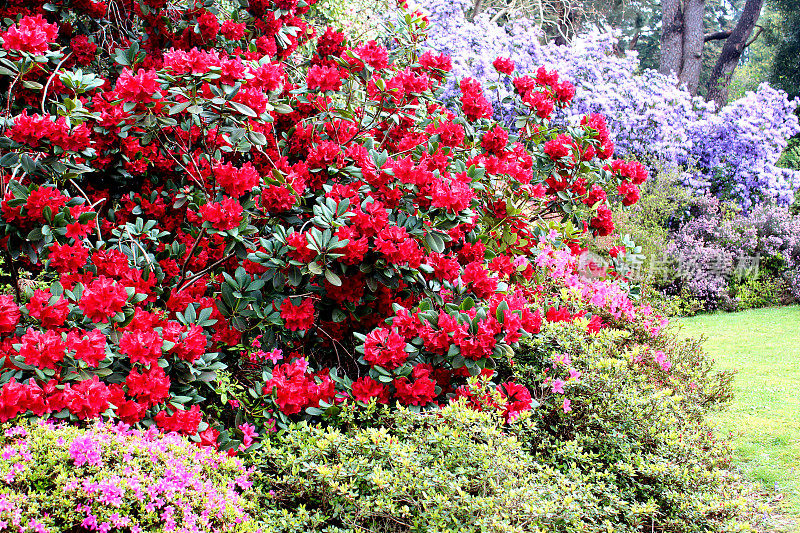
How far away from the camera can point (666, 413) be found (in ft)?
8.91

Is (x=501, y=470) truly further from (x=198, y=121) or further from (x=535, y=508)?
(x=198, y=121)

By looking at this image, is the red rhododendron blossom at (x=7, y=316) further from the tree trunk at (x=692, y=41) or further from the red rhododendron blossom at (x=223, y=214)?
the tree trunk at (x=692, y=41)

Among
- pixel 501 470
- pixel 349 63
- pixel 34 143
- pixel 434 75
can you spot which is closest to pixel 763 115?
pixel 434 75

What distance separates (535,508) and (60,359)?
153 cm

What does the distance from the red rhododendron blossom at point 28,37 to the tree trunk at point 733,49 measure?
53.3 ft

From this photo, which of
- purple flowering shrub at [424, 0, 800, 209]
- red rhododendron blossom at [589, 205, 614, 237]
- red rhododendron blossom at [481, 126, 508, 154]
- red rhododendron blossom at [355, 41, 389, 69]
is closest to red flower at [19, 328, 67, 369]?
red rhododendron blossom at [355, 41, 389, 69]

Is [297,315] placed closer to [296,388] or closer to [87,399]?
[296,388]

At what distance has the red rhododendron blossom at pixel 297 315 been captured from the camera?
232 centimetres

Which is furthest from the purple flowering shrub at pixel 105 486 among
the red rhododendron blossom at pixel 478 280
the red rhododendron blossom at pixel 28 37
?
the red rhododendron blossom at pixel 28 37

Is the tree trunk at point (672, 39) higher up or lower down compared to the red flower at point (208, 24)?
higher up

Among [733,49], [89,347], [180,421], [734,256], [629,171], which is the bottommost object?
[180,421]

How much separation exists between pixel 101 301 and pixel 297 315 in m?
0.69

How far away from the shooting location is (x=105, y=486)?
1515 millimetres

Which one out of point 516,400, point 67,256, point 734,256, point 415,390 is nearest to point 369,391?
point 415,390
